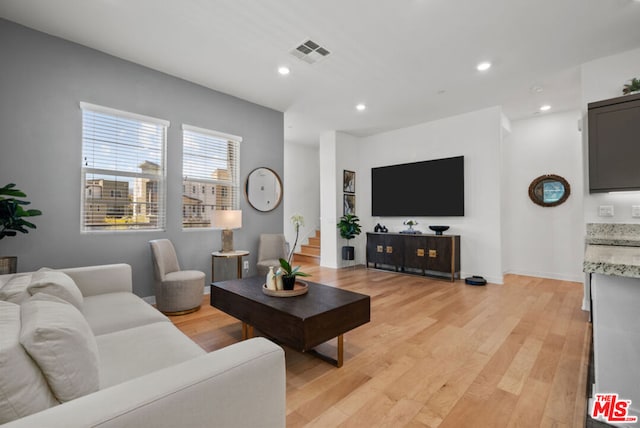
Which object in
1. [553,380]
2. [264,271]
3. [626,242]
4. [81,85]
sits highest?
[81,85]

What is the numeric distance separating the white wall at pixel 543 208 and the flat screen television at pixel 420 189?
0.89m


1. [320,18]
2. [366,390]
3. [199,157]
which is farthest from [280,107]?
[366,390]

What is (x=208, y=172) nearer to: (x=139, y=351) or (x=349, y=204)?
(x=139, y=351)

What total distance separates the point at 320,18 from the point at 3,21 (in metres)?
2.97

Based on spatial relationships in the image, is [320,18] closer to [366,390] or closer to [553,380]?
[366,390]

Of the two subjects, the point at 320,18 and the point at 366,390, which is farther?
the point at 320,18

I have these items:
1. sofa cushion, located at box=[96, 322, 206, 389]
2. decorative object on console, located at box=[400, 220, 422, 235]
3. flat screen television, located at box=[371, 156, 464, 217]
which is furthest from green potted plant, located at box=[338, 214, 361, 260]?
sofa cushion, located at box=[96, 322, 206, 389]

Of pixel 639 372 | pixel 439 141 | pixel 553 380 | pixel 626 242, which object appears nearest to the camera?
pixel 639 372

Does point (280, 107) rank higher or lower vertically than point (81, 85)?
higher

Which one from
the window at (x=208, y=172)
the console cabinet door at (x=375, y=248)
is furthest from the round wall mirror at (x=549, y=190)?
the window at (x=208, y=172)

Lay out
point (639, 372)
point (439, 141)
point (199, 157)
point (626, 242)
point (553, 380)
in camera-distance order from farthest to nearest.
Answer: point (439, 141)
point (199, 157)
point (626, 242)
point (553, 380)
point (639, 372)

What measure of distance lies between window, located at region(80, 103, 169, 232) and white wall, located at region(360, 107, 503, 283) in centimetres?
444

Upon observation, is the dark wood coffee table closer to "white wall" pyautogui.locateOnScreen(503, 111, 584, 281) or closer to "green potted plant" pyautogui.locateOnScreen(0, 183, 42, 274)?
"green potted plant" pyautogui.locateOnScreen(0, 183, 42, 274)

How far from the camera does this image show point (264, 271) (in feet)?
13.8
